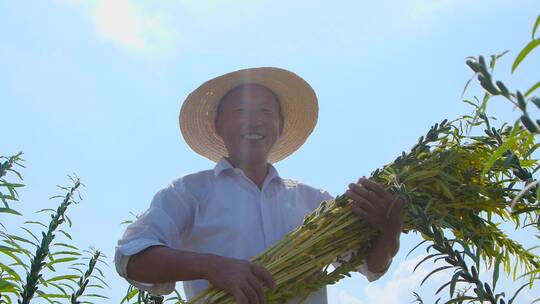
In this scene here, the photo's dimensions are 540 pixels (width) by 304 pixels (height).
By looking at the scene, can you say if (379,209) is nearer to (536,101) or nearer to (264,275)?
(264,275)

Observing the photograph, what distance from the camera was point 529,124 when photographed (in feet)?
1.93

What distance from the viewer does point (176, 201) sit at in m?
2.23

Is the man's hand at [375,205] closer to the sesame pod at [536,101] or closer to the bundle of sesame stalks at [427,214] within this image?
the bundle of sesame stalks at [427,214]

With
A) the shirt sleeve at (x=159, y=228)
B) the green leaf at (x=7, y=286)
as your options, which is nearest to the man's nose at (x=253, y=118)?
the shirt sleeve at (x=159, y=228)

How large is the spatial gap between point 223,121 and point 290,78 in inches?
16.1

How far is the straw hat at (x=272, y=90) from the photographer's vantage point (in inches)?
111

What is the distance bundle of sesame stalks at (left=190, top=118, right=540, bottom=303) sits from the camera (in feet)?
5.35

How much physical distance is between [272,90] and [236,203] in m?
0.79

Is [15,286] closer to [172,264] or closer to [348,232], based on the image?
[172,264]

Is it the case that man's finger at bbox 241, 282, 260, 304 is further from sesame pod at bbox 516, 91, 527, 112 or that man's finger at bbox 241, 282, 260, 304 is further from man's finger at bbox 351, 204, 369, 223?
sesame pod at bbox 516, 91, 527, 112

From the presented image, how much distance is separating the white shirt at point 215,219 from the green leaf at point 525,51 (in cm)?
149

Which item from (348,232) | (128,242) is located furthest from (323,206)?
(128,242)

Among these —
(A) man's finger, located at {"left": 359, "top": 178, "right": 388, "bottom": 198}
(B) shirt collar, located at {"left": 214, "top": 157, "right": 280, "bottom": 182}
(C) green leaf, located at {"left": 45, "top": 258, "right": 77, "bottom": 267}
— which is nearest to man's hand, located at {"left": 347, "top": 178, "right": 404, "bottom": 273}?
(A) man's finger, located at {"left": 359, "top": 178, "right": 388, "bottom": 198}

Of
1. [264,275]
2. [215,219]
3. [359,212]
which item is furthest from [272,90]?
[264,275]
